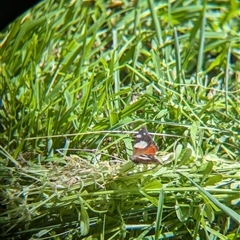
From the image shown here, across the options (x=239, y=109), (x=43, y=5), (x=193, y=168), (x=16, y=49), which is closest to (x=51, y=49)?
(x=16, y=49)

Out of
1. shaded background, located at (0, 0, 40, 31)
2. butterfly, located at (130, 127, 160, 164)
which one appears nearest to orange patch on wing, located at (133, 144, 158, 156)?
butterfly, located at (130, 127, 160, 164)

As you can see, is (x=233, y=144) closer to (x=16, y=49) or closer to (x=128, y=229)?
(x=128, y=229)

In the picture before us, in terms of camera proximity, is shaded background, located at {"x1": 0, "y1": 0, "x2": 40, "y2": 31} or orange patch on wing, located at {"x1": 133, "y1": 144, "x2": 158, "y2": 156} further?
orange patch on wing, located at {"x1": 133, "y1": 144, "x2": 158, "y2": 156}

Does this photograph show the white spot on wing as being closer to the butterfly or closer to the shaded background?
the butterfly

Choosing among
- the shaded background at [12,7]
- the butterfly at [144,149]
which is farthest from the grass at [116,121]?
the shaded background at [12,7]

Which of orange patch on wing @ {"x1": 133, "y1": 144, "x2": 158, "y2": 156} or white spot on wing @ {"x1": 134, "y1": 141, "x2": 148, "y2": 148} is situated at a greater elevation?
white spot on wing @ {"x1": 134, "y1": 141, "x2": 148, "y2": 148}

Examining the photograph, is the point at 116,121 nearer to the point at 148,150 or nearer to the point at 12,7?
the point at 148,150
